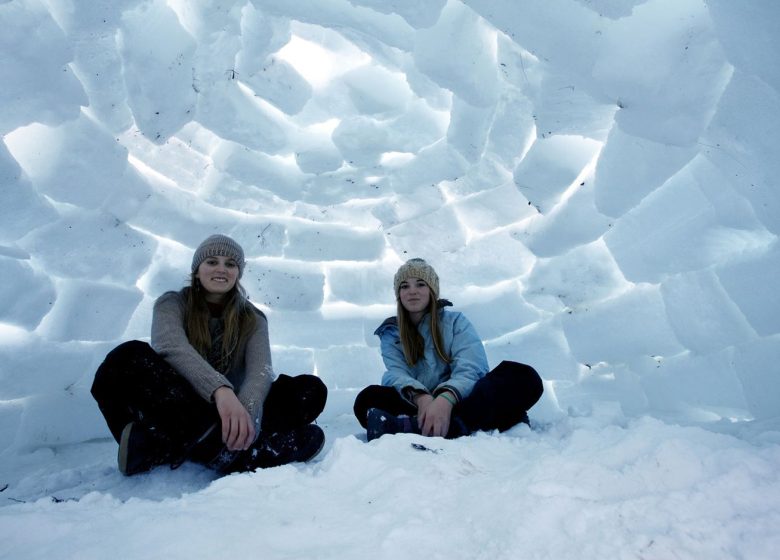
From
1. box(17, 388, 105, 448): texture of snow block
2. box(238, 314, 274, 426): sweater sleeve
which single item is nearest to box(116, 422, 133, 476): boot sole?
box(238, 314, 274, 426): sweater sleeve

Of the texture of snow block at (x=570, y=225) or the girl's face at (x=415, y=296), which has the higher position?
the texture of snow block at (x=570, y=225)

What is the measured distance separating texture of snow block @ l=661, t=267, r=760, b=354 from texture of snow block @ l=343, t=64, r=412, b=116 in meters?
1.26

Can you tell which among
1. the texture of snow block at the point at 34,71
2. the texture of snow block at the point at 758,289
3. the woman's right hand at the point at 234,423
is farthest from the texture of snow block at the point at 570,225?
the texture of snow block at the point at 34,71

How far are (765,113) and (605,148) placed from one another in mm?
609

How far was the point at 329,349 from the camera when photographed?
260 cm

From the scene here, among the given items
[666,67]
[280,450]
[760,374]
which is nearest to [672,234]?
[760,374]

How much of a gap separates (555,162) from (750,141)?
0.80 meters

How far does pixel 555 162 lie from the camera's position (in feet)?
6.09

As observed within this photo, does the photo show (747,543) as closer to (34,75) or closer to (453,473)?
(453,473)

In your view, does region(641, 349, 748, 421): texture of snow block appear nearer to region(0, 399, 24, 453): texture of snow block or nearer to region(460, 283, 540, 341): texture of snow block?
region(460, 283, 540, 341): texture of snow block

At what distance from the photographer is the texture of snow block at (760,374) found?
1337 mm

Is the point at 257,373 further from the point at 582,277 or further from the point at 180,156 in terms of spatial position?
the point at 582,277

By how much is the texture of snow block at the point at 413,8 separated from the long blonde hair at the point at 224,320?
0.95 metres

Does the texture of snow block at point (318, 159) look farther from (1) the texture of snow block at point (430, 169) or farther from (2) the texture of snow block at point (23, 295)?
(2) the texture of snow block at point (23, 295)
